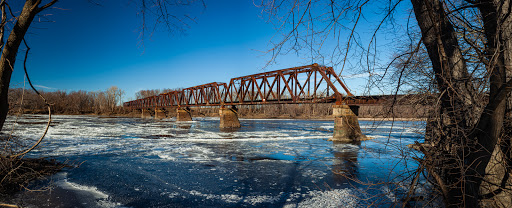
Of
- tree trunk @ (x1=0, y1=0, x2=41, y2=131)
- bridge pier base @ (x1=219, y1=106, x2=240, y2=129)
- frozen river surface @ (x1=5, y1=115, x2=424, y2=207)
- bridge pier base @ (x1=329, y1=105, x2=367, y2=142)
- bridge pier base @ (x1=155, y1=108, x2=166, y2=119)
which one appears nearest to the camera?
tree trunk @ (x1=0, y1=0, x2=41, y2=131)

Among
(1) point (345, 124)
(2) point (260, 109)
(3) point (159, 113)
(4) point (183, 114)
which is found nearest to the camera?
(1) point (345, 124)

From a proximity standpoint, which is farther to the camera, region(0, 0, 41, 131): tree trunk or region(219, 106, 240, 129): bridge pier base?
region(219, 106, 240, 129): bridge pier base

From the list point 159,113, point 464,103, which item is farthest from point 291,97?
point 159,113

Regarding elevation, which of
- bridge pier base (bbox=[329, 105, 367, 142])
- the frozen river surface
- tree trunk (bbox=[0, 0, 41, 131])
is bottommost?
the frozen river surface

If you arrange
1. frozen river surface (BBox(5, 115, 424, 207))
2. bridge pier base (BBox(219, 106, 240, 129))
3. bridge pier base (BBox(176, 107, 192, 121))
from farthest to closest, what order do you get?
bridge pier base (BBox(176, 107, 192, 121)), bridge pier base (BBox(219, 106, 240, 129)), frozen river surface (BBox(5, 115, 424, 207))

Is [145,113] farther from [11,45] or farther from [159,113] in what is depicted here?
[11,45]

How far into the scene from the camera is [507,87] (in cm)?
237

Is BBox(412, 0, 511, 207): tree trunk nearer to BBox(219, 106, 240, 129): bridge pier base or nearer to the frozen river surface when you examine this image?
the frozen river surface

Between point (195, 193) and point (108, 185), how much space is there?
2497mm

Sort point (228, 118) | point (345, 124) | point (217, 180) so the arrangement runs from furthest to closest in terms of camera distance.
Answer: point (228, 118) → point (345, 124) → point (217, 180)

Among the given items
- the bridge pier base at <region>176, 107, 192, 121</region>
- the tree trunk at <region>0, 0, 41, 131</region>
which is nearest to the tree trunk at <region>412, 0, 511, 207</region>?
the tree trunk at <region>0, 0, 41, 131</region>

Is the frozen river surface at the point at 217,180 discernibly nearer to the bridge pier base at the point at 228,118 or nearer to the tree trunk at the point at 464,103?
the tree trunk at the point at 464,103

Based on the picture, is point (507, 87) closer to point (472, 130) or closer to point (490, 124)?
point (490, 124)

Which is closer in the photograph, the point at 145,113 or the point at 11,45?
the point at 11,45
